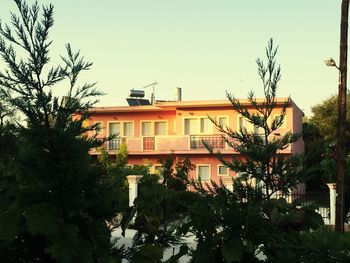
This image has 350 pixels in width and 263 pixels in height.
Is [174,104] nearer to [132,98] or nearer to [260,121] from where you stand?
[132,98]

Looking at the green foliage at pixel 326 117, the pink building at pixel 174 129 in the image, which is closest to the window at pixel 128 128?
the pink building at pixel 174 129

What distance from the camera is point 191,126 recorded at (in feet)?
119

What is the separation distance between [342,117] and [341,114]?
100 mm

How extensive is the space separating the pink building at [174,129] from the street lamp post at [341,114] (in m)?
23.3

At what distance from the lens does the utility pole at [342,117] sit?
871 cm

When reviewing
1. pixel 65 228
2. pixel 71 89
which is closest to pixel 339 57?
pixel 71 89

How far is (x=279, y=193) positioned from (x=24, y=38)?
9.24 ft

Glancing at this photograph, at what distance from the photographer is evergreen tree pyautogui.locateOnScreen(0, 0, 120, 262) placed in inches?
116

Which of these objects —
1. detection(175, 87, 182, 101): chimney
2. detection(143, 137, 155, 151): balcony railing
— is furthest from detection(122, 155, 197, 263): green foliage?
detection(175, 87, 182, 101): chimney

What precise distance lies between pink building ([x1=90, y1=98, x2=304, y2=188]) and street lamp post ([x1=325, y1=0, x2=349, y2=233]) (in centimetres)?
2329

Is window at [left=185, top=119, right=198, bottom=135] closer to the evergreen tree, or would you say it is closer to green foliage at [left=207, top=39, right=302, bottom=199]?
green foliage at [left=207, top=39, right=302, bottom=199]

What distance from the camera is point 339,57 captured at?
10141 mm

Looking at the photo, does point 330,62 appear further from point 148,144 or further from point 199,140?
point 148,144

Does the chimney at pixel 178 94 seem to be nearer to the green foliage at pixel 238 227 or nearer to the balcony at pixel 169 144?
the balcony at pixel 169 144
